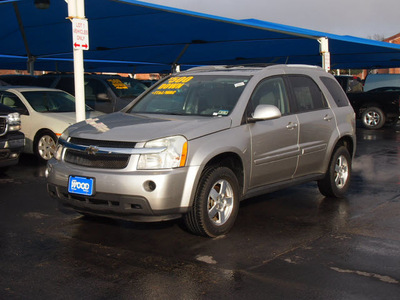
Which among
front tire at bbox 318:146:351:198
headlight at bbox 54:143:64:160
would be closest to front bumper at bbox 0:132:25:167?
headlight at bbox 54:143:64:160

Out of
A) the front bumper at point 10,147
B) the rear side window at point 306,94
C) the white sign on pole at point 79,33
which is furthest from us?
the white sign on pole at point 79,33

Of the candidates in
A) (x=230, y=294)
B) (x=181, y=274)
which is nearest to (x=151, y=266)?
(x=181, y=274)

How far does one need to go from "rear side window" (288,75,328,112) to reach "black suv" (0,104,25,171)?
4.34 metres

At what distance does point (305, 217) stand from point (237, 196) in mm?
1121

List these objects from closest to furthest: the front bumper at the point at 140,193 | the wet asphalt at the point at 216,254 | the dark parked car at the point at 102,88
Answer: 1. the wet asphalt at the point at 216,254
2. the front bumper at the point at 140,193
3. the dark parked car at the point at 102,88

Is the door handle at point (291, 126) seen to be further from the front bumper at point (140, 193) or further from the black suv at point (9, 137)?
the black suv at point (9, 137)

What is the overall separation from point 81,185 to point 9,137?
3587 millimetres

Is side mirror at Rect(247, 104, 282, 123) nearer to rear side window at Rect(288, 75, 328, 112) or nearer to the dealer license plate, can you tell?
rear side window at Rect(288, 75, 328, 112)

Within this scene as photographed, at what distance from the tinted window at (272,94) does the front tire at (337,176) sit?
1261 millimetres

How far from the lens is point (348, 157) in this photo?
24.2 ft

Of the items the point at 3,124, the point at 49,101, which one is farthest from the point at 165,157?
the point at 49,101

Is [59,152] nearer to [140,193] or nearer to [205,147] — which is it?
[140,193]

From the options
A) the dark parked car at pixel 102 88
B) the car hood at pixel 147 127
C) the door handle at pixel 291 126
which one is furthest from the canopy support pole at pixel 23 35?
the door handle at pixel 291 126

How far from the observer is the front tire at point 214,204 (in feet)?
16.6
